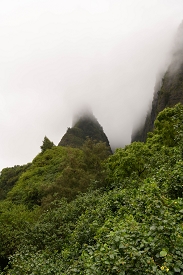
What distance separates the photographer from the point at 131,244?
3.61m

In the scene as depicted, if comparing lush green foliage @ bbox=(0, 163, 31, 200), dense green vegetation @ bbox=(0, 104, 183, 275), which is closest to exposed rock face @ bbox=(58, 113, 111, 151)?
lush green foliage @ bbox=(0, 163, 31, 200)

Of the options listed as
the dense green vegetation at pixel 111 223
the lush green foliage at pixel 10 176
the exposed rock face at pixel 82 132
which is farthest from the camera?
the exposed rock face at pixel 82 132

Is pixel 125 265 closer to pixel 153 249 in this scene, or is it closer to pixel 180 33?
pixel 153 249

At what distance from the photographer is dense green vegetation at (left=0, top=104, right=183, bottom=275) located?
11.5 feet

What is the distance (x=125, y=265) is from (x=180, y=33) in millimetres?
67174

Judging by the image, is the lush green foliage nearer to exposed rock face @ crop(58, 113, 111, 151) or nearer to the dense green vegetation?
exposed rock face @ crop(58, 113, 111, 151)

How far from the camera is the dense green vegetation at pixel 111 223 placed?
349cm

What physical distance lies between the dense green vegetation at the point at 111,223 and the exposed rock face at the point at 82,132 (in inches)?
1948

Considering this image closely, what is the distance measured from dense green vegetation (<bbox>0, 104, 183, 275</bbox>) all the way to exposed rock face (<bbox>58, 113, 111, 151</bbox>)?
4947 cm

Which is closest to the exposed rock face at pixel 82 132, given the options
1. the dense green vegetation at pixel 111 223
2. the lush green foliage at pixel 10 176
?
the lush green foliage at pixel 10 176

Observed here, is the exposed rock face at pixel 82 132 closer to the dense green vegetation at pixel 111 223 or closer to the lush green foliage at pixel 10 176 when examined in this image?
the lush green foliage at pixel 10 176

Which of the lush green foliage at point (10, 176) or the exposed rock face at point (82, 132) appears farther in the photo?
the exposed rock face at point (82, 132)

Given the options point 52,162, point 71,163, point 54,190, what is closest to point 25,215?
point 54,190

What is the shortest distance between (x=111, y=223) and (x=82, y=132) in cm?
8310
